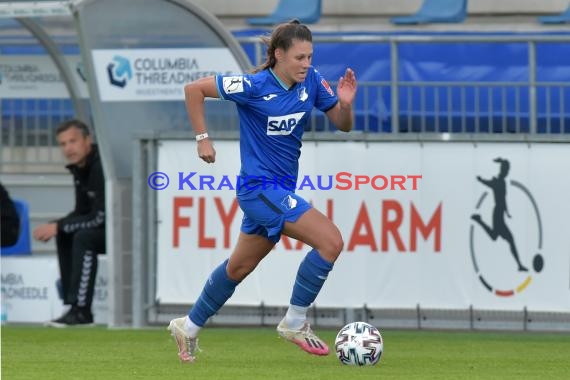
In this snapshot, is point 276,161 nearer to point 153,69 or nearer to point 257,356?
point 257,356

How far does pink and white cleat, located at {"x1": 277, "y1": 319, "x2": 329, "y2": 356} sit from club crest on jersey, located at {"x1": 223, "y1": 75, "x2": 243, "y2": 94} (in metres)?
1.44

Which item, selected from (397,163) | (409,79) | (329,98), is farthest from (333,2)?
(329,98)

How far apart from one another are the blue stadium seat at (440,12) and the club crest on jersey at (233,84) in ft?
34.8

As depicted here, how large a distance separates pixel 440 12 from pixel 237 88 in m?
11.0

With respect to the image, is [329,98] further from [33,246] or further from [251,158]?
[33,246]

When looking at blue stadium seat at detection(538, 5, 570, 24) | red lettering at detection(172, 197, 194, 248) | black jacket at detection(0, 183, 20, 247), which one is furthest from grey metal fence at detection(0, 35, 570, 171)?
blue stadium seat at detection(538, 5, 570, 24)

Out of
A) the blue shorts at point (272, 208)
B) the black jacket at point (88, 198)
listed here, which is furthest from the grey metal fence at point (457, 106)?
the blue shorts at point (272, 208)

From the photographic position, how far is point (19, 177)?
50.4 ft

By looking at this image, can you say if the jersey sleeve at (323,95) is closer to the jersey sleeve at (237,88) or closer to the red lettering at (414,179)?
the jersey sleeve at (237,88)

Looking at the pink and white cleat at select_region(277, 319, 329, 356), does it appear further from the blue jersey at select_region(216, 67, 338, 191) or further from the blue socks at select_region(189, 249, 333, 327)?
the blue jersey at select_region(216, 67, 338, 191)

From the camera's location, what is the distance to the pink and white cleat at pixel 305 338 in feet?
32.3

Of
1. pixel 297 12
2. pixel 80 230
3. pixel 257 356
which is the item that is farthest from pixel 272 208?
pixel 297 12

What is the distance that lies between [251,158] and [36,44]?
5.69 m

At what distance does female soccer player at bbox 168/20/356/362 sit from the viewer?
375 inches
